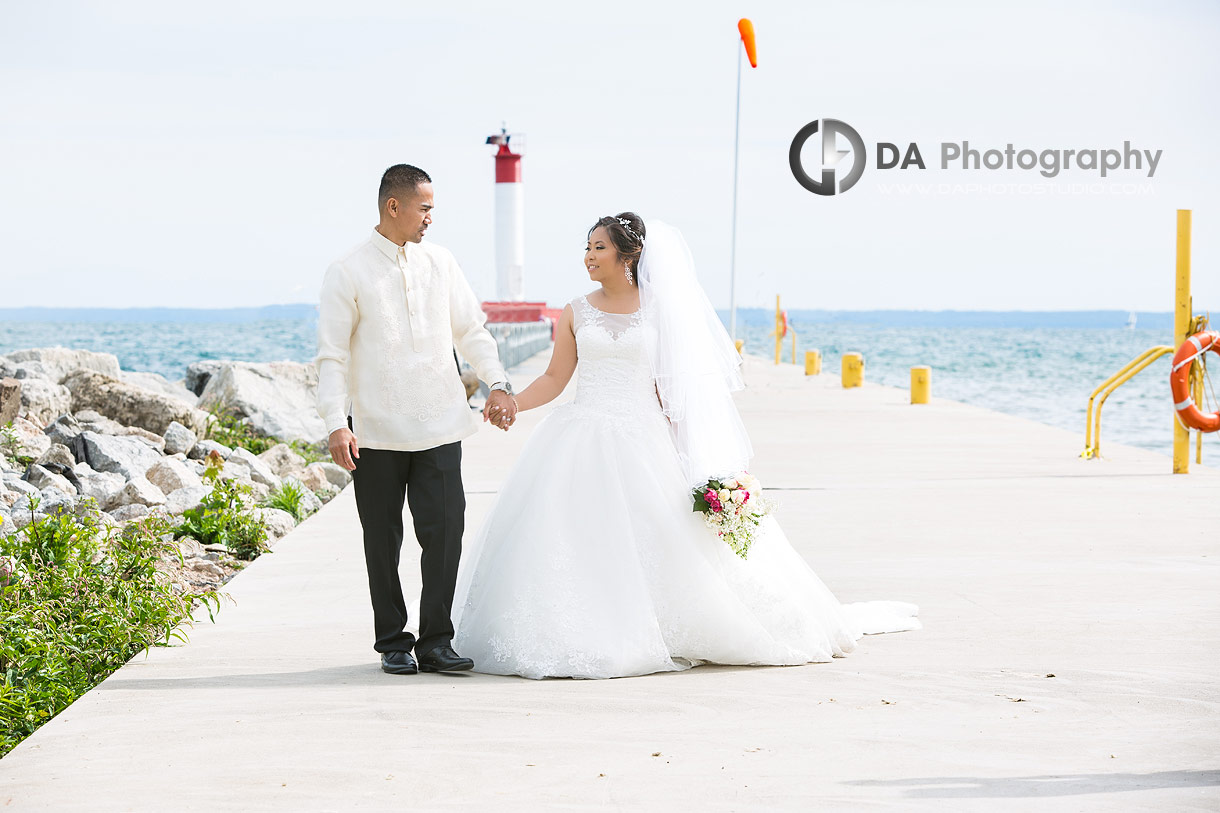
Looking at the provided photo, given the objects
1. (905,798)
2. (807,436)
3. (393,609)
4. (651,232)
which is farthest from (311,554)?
(807,436)

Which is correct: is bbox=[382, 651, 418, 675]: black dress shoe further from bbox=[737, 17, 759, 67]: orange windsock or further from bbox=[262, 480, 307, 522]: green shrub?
bbox=[737, 17, 759, 67]: orange windsock

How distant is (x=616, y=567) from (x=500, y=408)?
2.80ft

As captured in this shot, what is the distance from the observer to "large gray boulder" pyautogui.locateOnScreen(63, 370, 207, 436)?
14.7 metres

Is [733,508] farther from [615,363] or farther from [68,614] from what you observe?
[68,614]

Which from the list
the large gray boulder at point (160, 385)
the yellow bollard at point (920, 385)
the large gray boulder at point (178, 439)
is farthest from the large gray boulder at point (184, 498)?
the yellow bollard at point (920, 385)

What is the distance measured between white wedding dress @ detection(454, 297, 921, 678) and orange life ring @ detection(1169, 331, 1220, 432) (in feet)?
25.7

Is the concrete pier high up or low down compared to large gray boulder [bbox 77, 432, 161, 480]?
down

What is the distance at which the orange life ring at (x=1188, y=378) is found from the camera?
42.0 feet

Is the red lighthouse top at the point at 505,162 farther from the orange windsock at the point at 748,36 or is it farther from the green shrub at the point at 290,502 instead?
the green shrub at the point at 290,502

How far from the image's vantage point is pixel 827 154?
32188 mm

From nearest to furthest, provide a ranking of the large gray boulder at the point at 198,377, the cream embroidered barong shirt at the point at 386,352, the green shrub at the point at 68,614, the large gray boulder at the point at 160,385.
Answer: the green shrub at the point at 68,614
the cream embroidered barong shirt at the point at 386,352
the large gray boulder at the point at 160,385
the large gray boulder at the point at 198,377

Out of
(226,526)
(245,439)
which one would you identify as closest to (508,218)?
(245,439)

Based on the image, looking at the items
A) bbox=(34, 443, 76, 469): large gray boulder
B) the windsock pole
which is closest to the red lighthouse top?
the windsock pole

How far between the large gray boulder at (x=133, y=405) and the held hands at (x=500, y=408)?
9204mm
